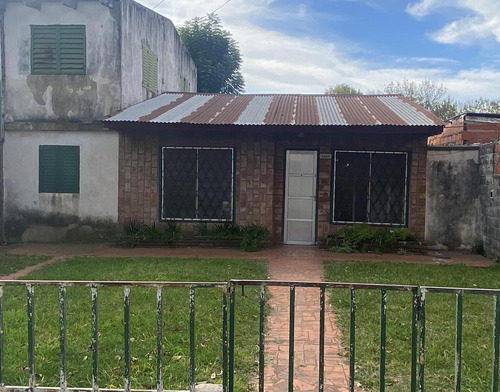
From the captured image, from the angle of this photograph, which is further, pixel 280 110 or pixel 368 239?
pixel 280 110

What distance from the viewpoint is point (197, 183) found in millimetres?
10633

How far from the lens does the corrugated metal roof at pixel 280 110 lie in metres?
9.59

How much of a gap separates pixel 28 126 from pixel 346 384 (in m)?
9.60

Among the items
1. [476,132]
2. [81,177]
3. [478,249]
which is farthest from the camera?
[476,132]

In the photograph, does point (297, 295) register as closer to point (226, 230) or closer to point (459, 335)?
point (459, 335)

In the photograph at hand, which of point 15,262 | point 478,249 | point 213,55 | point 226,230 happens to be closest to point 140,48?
point 226,230

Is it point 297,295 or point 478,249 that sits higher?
point 478,249

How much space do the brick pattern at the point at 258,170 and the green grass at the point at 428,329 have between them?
2869 mm

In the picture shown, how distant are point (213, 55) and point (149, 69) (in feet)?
43.4

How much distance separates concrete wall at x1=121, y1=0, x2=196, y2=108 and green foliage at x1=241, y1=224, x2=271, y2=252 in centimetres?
428

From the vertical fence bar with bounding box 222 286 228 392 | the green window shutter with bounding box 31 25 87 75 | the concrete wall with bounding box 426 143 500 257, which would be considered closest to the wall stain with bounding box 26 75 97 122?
the green window shutter with bounding box 31 25 87 75

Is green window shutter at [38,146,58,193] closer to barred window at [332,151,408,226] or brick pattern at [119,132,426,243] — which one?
brick pattern at [119,132,426,243]

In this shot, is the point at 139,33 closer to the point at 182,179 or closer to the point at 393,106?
the point at 182,179

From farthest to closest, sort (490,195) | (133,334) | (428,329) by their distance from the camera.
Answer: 1. (490,195)
2. (428,329)
3. (133,334)
